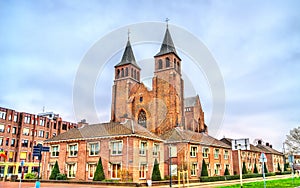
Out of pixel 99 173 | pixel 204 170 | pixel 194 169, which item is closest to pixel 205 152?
pixel 204 170

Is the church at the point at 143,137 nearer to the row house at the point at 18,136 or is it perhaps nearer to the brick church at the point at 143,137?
the brick church at the point at 143,137

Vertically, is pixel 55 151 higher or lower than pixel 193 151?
higher

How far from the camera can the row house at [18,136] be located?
196 feet

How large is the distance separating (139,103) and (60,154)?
1983 centimetres

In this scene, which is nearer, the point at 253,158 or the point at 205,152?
the point at 205,152

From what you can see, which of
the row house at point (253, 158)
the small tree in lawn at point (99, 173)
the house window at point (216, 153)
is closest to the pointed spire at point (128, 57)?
the house window at point (216, 153)

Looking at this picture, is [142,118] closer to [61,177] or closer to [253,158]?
[61,177]

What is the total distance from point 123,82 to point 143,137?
82.2 feet

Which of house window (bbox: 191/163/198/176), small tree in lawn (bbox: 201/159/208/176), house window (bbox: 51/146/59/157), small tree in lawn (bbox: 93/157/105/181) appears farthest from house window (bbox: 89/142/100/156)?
small tree in lawn (bbox: 201/159/208/176)

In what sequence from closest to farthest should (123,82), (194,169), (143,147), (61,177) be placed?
(143,147)
(61,177)
(194,169)
(123,82)

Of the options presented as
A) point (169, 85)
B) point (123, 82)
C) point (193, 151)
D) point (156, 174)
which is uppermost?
point (123, 82)

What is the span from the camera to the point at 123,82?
56656 mm

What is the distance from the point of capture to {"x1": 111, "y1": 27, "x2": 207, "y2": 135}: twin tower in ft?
164

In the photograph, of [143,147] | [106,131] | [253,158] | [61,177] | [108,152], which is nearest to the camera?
[108,152]
